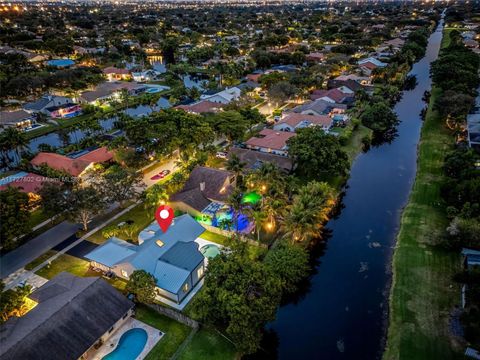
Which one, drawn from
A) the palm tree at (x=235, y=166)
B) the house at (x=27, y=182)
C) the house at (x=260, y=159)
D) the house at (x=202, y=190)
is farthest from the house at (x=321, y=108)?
the house at (x=27, y=182)

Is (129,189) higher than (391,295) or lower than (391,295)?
higher

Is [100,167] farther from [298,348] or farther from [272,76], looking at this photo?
[272,76]

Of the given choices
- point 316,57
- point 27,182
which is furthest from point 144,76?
point 27,182

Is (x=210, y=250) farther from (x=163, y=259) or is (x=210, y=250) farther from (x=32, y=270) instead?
(x=32, y=270)

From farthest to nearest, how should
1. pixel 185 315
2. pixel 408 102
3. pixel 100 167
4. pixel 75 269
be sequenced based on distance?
pixel 408 102 < pixel 100 167 < pixel 75 269 < pixel 185 315

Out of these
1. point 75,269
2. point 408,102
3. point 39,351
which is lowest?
point 408,102

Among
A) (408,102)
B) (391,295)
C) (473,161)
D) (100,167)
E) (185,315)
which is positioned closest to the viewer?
(185,315)

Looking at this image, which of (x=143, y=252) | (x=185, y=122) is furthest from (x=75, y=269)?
(x=185, y=122)
